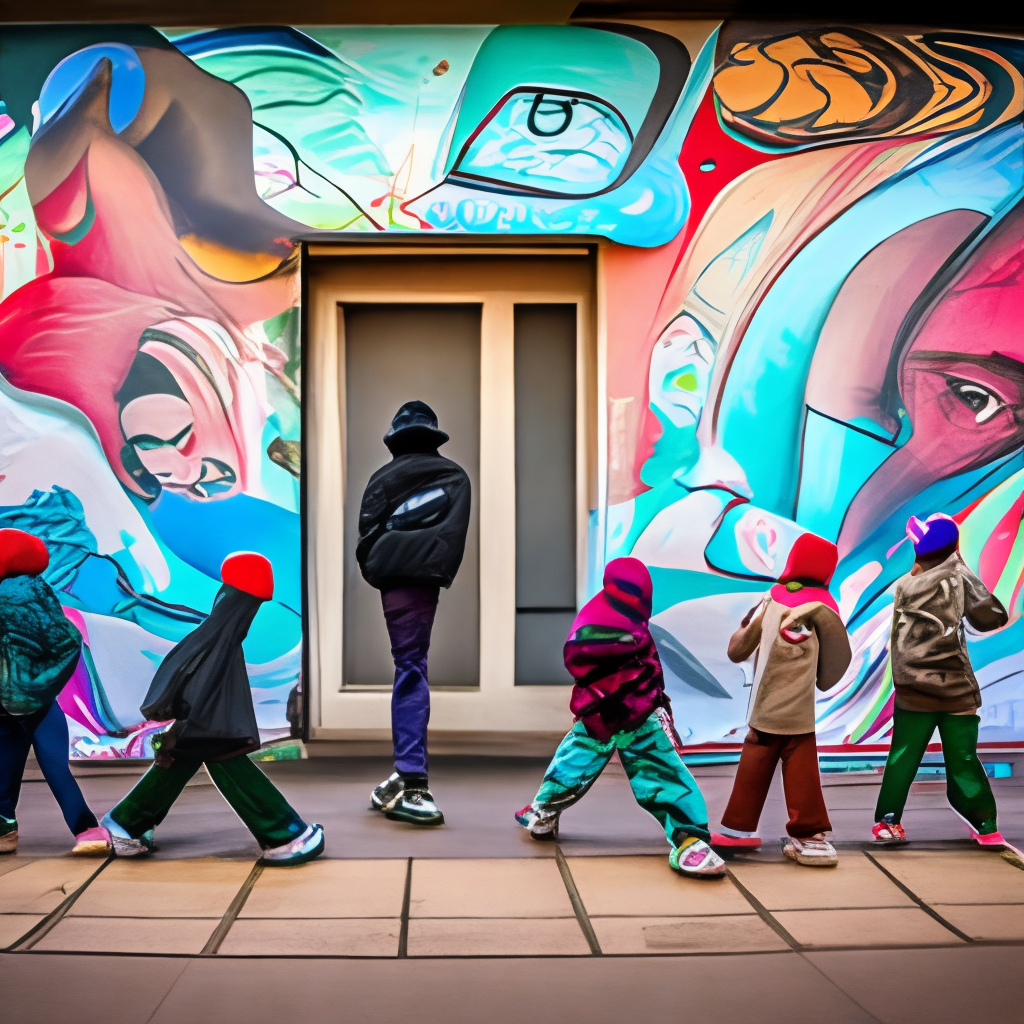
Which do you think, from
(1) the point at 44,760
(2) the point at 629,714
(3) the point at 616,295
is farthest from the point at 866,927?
(3) the point at 616,295

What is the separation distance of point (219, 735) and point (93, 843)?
86cm

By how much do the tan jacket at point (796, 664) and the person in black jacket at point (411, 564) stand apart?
154 centimetres

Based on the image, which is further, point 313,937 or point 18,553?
point 18,553

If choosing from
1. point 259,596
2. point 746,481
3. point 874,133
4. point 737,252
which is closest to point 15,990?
point 259,596

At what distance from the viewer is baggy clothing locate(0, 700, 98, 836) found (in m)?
4.57

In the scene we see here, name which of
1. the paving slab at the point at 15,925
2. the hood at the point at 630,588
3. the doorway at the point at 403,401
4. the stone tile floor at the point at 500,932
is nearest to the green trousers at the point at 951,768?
the stone tile floor at the point at 500,932

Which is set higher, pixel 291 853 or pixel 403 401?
pixel 403 401

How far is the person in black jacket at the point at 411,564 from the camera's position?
198 inches

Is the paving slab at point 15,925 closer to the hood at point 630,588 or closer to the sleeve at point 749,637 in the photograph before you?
the hood at point 630,588

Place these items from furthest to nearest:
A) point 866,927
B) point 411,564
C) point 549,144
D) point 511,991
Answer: point 549,144 → point 411,564 → point 866,927 → point 511,991

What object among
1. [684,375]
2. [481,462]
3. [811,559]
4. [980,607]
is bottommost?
[980,607]

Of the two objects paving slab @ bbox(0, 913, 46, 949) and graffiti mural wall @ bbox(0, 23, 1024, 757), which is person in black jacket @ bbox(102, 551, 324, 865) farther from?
graffiti mural wall @ bbox(0, 23, 1024, 757)

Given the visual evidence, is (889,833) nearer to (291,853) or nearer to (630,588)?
A: (630,588)

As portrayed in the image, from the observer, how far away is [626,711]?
4449mm
